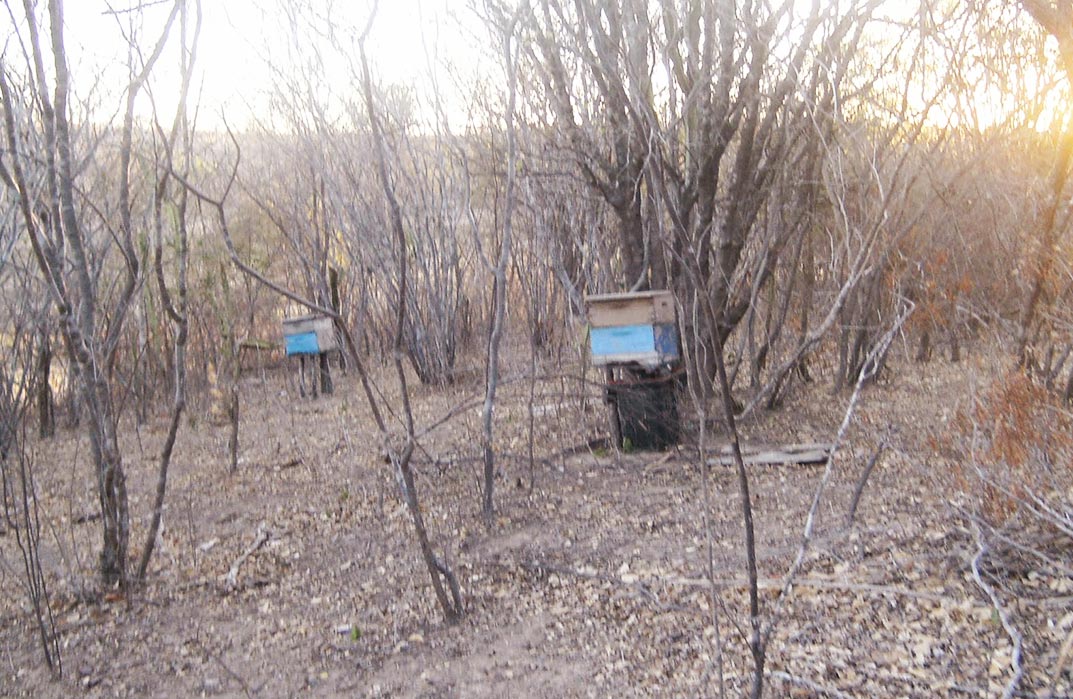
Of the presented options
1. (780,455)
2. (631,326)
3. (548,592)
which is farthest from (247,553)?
(780,455)

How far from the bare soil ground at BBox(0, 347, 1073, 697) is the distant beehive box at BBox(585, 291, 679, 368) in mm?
855

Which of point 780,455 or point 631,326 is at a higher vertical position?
point 631,326

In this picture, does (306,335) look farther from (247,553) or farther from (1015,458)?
(1015,458)

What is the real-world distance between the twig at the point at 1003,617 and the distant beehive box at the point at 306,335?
10.2 m

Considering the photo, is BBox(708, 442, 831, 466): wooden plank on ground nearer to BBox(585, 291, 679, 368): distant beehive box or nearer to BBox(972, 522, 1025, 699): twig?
BBox(585, 291, 679, 368): distant beehive box

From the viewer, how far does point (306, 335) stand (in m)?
13.2

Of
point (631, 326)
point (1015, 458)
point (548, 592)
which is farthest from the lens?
point (631, 326)

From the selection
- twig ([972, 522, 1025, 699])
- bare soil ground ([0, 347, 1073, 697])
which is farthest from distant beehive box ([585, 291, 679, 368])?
twig ([972, 522, 1025, 699])

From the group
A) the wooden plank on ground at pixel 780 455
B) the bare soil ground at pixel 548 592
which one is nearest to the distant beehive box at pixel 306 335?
the bare soil ground at pixel 548 592

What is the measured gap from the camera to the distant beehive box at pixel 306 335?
1324 centimetres

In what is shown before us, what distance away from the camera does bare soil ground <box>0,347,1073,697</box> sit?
152 inches

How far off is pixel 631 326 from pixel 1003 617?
12.9 feet

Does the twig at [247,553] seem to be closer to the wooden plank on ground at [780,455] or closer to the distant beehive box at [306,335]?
the wooden plank on ground at [780,455]

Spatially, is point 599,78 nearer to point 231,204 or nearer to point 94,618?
point 94,618
